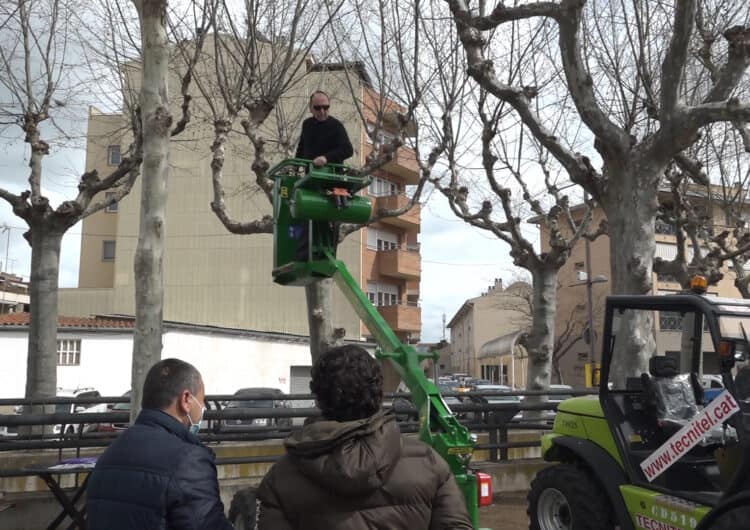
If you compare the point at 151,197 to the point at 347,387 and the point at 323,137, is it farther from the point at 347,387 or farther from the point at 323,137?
the point at 347,387

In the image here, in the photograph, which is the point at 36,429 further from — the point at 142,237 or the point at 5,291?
the point at 5,291

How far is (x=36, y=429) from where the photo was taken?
1131 centimetres

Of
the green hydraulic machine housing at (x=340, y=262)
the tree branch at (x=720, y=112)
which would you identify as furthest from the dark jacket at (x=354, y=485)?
the tree branch at (x=720, y=112)

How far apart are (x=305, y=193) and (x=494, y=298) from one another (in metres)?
73.8

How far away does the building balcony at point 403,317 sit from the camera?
3319cm

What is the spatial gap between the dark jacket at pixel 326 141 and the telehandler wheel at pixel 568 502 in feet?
10.6

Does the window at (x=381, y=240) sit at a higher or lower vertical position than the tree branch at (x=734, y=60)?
higher

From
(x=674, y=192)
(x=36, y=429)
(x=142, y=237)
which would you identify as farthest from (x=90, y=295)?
(x=142, y=237)

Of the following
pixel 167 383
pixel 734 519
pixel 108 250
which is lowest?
pixel 734 519

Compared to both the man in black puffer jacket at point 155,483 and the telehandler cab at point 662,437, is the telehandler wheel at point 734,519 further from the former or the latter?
the man in black puffer jacket at point 155,483

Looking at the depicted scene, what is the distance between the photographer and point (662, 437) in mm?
5617

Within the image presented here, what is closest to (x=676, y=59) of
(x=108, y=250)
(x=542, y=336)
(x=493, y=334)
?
(x=542, y=336)

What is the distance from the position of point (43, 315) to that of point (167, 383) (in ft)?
34.6

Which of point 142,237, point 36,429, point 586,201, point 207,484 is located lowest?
point 36,429
